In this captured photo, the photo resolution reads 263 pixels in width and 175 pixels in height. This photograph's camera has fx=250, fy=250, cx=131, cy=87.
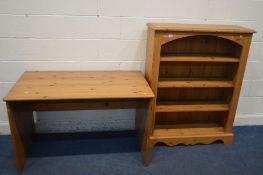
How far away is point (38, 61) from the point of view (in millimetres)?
2486

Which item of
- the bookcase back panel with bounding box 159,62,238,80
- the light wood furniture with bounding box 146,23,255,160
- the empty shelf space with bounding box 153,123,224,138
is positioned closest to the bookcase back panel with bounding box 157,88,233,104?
the light wood furniture with bounding box 146,23,255,160

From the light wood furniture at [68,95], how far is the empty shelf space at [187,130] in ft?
0.82

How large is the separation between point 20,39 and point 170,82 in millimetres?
1499

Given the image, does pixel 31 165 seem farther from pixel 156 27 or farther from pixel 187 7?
pixel 187 7

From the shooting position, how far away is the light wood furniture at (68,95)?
78.9 inches

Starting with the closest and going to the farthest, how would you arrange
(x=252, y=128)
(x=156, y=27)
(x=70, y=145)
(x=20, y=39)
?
(x=156, y=27) < (x=20, y=39) < (x=70, y=145) < (x=252, y=128)

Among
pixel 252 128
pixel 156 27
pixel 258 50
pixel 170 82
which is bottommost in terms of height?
pixel 252 128

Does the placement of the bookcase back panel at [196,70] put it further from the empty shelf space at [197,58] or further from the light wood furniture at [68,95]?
the light wood furniture at [68,95]

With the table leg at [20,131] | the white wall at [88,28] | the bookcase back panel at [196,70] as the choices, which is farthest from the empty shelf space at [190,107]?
the table leg at [20,131]

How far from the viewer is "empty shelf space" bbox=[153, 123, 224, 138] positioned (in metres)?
2.62

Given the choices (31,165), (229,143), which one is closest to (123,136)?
(31,165)

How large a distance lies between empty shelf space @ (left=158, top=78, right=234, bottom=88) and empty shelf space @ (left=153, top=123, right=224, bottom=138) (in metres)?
0.54

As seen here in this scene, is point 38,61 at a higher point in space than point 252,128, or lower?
higher

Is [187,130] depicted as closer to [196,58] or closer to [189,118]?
[189,118]
